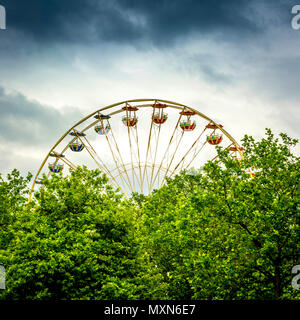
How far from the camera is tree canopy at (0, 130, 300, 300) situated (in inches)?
565

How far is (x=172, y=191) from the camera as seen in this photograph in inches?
1113

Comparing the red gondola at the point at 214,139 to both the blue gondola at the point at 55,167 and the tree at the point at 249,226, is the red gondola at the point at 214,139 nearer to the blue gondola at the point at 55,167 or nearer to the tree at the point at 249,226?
the blue gondola at the point at 55,167

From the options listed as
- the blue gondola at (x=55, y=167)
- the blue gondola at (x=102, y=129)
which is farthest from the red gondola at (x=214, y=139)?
the blue gondola at (x=55, y=167)

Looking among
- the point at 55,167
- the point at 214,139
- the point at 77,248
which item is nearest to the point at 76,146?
the point at 55,167

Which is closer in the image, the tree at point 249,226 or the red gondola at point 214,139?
the tree at point 249,226

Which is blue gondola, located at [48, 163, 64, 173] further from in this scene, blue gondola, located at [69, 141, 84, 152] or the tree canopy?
the tree canopy

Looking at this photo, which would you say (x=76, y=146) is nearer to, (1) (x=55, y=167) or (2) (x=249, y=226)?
(1) (x=55, y=167)

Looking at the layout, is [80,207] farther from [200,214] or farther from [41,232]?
[200,214]

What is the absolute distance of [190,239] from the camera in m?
17.0

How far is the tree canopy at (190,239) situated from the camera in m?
14.4

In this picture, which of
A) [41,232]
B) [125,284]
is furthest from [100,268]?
[41,232]

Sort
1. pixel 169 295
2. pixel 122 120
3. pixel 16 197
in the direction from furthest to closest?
pixel 122 120
pixel 16 197
pixel 169 295

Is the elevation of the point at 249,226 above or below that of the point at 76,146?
below
